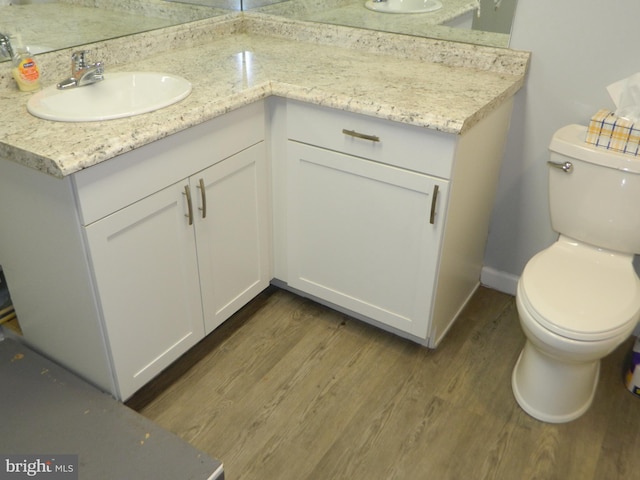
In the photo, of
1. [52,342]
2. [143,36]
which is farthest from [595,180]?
[52,342]

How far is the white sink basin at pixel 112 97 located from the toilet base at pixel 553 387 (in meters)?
1.37

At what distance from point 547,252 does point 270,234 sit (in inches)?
38.7

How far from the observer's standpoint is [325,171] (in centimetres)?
195

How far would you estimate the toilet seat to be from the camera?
1.60 metres

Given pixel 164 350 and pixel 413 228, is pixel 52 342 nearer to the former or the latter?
pixel 164 350

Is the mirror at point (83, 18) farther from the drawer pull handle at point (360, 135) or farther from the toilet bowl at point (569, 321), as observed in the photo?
the toilet bowl at point (569, 321)

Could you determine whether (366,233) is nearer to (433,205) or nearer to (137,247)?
(433,205)

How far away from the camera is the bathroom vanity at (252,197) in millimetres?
1516

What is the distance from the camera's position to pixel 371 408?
1868 mm

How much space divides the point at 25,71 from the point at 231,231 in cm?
78

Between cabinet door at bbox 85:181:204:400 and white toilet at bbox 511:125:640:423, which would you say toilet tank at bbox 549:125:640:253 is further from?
cabinet door at bbox 85:181:204:400

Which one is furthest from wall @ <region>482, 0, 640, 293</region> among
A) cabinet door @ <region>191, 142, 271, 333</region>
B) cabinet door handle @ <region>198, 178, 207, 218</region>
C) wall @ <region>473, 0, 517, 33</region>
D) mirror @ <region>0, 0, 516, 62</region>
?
cabinet door handle @ <region>198, 178, 207, 218</region>

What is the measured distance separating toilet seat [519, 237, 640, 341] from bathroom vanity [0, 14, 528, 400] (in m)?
0.31

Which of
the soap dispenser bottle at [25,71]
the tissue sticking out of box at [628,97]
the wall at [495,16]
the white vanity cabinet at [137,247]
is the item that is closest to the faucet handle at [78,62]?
the soap dispenser bottle at [25,71]
